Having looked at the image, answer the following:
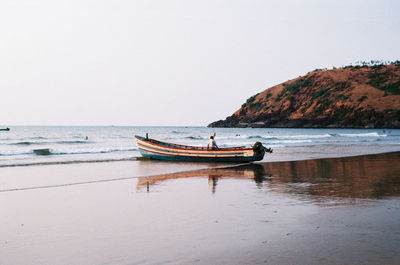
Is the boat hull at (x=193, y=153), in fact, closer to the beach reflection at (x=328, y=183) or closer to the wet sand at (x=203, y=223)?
the beach reflection at (x=328, y=183)

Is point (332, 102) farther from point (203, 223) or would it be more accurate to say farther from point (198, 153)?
point (203, 223)

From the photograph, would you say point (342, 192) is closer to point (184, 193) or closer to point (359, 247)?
point (184, 193)

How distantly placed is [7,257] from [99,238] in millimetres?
1527

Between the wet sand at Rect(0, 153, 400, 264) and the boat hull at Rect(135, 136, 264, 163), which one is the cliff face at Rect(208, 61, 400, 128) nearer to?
the boat hull at Rect(135, 136, 264, 163)

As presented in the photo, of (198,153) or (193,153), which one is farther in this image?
(193,153)

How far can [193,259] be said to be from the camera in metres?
5.73

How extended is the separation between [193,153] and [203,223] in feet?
57.2

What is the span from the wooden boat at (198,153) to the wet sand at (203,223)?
9452 millimetres

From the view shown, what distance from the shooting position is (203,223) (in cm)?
802

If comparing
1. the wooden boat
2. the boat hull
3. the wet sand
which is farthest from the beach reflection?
the boat hull

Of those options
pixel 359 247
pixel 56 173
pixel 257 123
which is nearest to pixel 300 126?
pixel 257 123

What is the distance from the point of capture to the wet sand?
Answer: 5.91 m

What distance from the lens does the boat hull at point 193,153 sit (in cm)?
2395

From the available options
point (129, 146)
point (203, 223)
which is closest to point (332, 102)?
point (129, 146)
